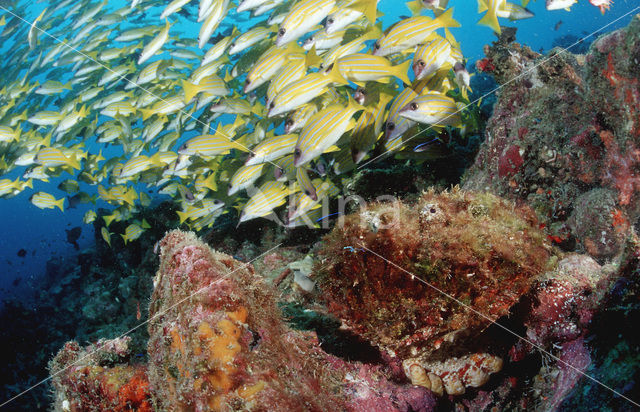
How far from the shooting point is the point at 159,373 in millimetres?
2029

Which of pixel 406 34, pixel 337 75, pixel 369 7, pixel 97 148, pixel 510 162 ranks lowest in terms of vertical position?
pixel 97 148

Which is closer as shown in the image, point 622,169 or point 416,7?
point 622,169

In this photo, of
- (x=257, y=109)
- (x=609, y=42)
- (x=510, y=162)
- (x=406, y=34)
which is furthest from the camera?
(x=257, y=109)

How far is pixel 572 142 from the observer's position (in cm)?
361

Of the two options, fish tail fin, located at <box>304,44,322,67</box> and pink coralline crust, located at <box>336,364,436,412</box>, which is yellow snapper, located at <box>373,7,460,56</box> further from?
pink coralline crust, located at <box>336,364,436,412</box>

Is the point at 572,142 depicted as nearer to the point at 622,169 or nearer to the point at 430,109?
the point at 622,169

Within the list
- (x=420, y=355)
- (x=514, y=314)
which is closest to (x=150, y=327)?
(x=420, y=355)

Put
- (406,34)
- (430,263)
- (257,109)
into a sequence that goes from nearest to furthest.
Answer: (430,263), (406,34), (257,109)

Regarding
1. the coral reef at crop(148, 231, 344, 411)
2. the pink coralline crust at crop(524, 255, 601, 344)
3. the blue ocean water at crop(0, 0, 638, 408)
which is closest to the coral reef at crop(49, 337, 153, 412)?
the coral reef at crop(148, 231, 344, 411)

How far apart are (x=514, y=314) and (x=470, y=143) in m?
3.16

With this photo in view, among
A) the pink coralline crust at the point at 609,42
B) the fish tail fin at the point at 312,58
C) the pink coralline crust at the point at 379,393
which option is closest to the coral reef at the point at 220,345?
the pink coralline crust at the point at 379,393

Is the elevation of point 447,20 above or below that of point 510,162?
above

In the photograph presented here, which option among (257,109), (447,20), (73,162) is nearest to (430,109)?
(447,20)

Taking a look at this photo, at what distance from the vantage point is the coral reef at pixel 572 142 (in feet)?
10.3
